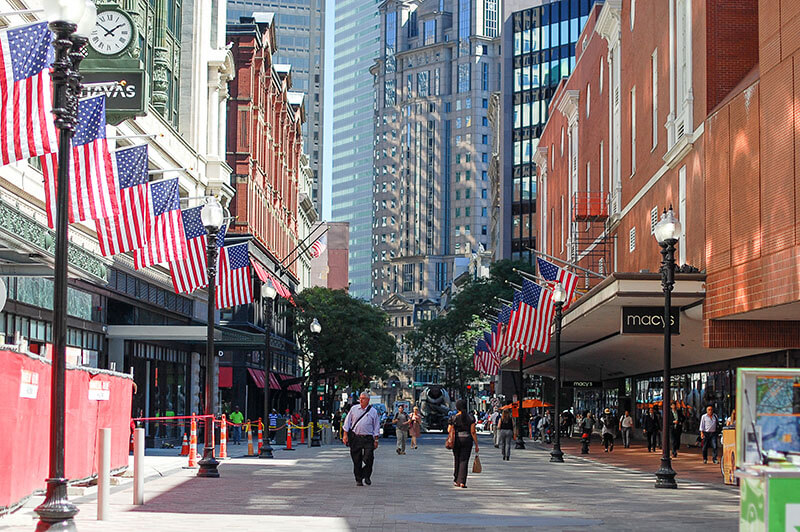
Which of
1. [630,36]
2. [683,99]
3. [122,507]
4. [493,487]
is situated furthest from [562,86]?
[122,507]

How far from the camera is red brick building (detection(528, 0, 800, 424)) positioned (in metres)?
25.3

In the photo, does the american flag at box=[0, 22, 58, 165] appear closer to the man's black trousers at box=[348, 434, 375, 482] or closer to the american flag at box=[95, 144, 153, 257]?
the american flag at box=[95, 144, 153, 257]

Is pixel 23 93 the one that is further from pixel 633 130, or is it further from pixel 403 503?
pixel 633 130

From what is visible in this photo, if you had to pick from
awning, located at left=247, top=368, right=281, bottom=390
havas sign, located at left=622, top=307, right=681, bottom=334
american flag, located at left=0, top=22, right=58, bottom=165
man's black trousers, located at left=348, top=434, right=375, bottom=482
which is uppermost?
american flag, located at left=0, top=22, right=58, bottom=165

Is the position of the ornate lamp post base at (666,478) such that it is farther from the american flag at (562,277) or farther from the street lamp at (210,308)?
the american flag at (562,277)

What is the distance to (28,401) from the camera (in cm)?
1573

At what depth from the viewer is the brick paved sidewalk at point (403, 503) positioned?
620 inches

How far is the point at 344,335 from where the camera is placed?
76.8 m

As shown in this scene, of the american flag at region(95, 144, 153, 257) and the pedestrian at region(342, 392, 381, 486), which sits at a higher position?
the american flag at region(95, 144, 153, 257)

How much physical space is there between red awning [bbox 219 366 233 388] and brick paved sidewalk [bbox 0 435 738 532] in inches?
1100

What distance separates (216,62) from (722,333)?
1076 inches

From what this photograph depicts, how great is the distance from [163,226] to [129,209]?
108 inches

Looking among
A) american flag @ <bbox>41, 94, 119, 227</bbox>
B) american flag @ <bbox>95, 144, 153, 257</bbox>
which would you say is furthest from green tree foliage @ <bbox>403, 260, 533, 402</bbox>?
american flag @ <bbox>41, 94, 119, 227</bbox>

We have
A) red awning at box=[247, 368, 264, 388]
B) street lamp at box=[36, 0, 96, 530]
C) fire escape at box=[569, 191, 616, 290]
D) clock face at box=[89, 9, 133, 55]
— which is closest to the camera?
street lamp at box=[36, 0, 96, 530]
